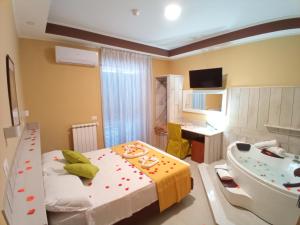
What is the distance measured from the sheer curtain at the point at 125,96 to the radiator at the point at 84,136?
10.9 inches

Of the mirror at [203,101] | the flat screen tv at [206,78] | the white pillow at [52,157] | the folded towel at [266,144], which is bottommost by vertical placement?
the folded towel at [266,144]

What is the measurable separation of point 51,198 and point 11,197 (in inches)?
14.0

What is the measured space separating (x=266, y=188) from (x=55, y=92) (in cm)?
356

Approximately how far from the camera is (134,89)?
12.4 feet

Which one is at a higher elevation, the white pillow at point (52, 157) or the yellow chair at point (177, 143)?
the white pillow at point (52, 157)

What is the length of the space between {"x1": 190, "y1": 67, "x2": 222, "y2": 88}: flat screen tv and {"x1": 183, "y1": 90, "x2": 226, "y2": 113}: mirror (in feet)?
0.67

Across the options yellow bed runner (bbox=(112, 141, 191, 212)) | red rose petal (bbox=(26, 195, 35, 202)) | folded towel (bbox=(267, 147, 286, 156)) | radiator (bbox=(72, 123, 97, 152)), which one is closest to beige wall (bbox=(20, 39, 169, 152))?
radiator (bbox=(72, 123, 97, 152))

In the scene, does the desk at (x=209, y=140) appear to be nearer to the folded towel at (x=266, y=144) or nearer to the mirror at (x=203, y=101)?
the mirror at (x=203, y=101)

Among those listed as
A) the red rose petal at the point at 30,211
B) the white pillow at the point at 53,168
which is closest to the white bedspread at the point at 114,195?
the white pillow at the point at 53,168

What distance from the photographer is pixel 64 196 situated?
1324 millimetres

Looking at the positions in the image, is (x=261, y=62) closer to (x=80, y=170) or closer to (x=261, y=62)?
(x=261, y=62)

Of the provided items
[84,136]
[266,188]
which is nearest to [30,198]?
[84,136]

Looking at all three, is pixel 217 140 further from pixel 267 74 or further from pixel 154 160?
pixel 154 160

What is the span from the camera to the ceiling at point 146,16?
6.51 ft
